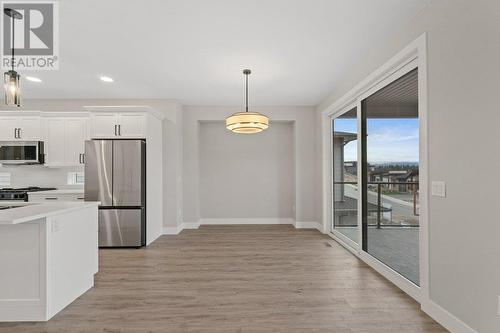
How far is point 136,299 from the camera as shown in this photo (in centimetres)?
264

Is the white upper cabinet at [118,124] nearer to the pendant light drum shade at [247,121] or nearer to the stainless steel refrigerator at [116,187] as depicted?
the stainless steel refrigerator at [116,187]

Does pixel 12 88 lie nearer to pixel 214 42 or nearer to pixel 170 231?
pixel 214 42

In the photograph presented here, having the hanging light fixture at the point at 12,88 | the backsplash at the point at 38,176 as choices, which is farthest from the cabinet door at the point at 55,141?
the hanging light fixture at the point at 12,88

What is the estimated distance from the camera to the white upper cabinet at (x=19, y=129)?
A: 5.03 metres

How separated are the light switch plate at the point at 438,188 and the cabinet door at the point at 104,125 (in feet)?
15.5

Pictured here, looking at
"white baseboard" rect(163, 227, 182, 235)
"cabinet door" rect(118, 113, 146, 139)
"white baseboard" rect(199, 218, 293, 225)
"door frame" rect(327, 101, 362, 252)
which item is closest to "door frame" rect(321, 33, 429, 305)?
"door frame" rect(327, 101, 362, 252)

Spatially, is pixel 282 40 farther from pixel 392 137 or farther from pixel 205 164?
pixel 205 164

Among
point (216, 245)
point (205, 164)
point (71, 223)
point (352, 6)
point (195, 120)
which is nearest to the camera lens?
point (352, 6)

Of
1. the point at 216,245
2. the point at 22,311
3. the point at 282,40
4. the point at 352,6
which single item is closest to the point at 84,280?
the point at 22,311

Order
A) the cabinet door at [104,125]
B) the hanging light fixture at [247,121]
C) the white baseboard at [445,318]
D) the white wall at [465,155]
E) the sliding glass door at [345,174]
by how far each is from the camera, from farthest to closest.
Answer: the cabinet door at [104,125] < the sliding glass door at [345,174] < the hanging light fixture at [247,121] < the white baseboard at [445,318] < the white wall at [465,155]

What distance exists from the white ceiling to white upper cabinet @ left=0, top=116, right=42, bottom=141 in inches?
26.2

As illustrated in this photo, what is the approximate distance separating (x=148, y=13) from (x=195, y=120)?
11.4 ft

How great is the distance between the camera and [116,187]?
450cm

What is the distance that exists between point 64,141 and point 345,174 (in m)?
5.48
